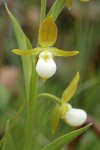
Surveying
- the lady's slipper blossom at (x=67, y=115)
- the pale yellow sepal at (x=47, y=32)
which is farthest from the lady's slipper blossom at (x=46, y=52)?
the lady's slipper blossom at (x=67, y=115)

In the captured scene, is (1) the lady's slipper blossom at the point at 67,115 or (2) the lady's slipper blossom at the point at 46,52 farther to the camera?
(1) the lady's slipper blossom at the point at 67,115

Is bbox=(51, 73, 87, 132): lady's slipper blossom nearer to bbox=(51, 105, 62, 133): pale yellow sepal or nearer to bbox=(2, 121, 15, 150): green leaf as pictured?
bbox=(51, 105, 62, 133): pale yellow sepal

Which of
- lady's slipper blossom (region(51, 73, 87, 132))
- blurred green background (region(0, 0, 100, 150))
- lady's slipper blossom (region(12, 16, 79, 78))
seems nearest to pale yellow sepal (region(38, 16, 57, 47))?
lady's slipper blossom (region(12, 16, 79, 78))

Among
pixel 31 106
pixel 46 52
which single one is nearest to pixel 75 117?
pixel 31 106

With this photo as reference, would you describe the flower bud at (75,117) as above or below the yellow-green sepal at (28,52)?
below

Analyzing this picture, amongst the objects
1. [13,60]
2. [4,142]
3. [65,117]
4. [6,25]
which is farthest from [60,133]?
[13,60]

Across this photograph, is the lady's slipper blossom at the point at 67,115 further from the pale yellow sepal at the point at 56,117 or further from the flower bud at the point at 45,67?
the flower bud at the point at 45,67
